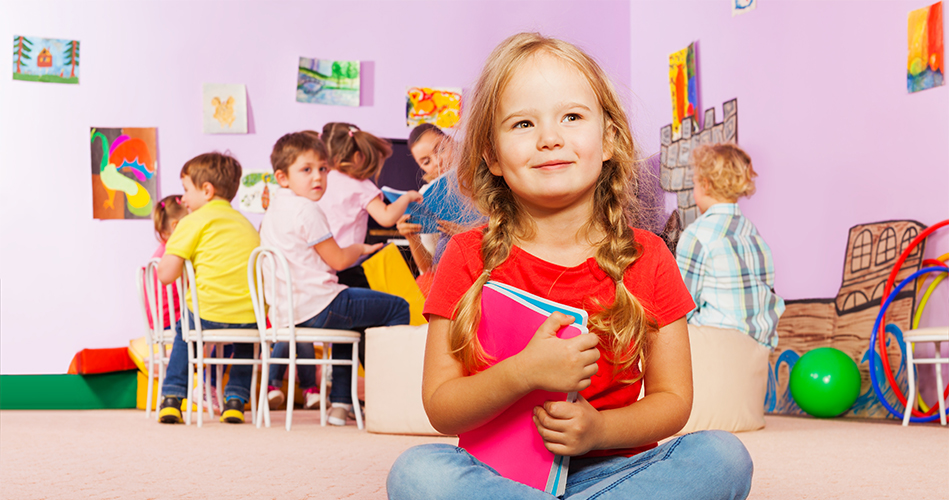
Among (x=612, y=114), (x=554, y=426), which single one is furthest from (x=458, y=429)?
(x=612, y=114)

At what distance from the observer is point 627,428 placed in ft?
2.57

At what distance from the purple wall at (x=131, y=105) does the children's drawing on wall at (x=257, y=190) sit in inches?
2.8

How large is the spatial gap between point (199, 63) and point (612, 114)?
3.81 meters

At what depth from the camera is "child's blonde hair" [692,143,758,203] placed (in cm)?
263

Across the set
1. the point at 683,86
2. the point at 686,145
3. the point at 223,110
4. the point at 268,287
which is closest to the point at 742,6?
the point at 683,86

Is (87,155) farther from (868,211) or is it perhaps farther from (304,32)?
(868,211)

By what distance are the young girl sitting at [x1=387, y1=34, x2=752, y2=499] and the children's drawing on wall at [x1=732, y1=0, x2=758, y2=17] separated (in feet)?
10.1

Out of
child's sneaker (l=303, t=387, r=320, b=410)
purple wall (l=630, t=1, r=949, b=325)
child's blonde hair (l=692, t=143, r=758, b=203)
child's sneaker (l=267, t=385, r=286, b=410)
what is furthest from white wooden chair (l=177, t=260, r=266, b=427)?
child's blonde hair (l=692, t=143, r=758, b=203)

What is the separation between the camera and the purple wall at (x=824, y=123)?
280 cm

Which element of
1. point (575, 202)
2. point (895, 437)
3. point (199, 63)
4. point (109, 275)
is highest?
point (199, 63)

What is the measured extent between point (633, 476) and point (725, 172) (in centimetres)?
205

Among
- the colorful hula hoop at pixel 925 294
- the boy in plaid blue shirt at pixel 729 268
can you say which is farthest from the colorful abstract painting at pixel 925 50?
the boy in plaid blue shirt at pixel 729 268

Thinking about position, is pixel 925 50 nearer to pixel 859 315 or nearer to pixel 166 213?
pixel 859 315

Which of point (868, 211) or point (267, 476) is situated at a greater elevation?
point (868, 211)
